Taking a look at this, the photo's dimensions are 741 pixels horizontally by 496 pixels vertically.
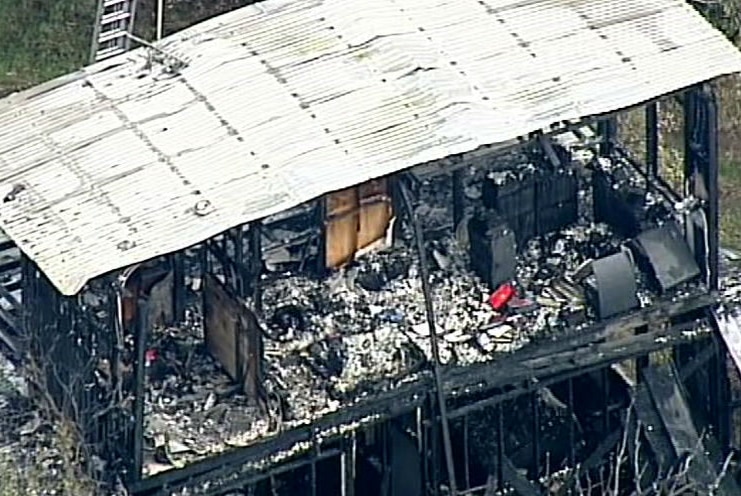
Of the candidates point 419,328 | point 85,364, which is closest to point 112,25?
point 419,328

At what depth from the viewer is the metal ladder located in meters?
20.5

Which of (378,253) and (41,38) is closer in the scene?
(378,253)

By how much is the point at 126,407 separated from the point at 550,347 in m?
3.23

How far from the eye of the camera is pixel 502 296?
17.5 m

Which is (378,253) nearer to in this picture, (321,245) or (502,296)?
(321,245)

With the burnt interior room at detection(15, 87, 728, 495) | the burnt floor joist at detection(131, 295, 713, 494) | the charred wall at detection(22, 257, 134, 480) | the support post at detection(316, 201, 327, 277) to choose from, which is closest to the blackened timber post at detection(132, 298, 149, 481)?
the burnt interior room at detection(15, 87, 728, 495)

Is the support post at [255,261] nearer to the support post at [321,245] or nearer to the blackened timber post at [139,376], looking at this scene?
the support post at [321,245]

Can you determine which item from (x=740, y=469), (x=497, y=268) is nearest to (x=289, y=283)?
(x=497, y=268)

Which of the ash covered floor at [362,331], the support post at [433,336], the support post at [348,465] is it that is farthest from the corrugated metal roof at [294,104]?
the support post at [348,465]

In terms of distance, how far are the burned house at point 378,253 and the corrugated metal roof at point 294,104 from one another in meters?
0.02

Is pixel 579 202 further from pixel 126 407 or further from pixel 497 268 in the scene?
pixel 126 407

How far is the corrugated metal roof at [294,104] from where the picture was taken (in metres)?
15.6

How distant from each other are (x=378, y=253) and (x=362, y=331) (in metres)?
0.91

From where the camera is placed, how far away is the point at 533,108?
16.4 m
